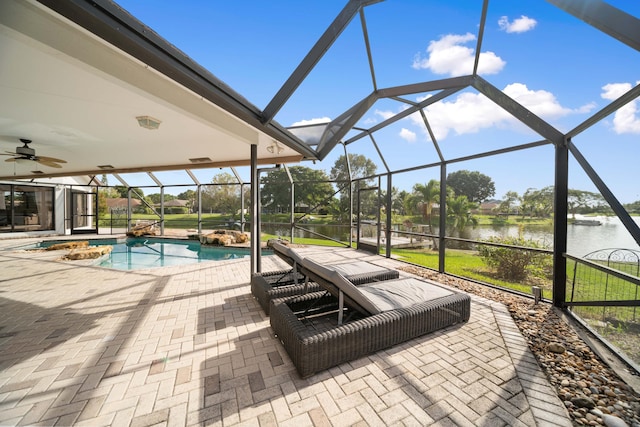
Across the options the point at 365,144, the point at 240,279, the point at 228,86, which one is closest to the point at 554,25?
the point at 228,86

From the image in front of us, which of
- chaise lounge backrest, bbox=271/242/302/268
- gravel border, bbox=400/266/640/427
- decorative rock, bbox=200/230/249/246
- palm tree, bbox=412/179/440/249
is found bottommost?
gravel border, bbox=400/266/640/427

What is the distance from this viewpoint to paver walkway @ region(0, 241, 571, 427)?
1.80 meters

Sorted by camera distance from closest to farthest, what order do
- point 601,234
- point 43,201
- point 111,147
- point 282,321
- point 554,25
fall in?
point 282,321 < point 554,25 < point 601,234 < point 111,147 < point 43,201

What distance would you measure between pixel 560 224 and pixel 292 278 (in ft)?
13.9

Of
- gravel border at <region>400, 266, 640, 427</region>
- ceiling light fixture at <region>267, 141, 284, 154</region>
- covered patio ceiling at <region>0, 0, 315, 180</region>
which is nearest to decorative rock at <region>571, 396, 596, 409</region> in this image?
gravel border at <region>400, 266, 640, 427</region>

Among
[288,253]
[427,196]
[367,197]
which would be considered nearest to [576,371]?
[288,253]

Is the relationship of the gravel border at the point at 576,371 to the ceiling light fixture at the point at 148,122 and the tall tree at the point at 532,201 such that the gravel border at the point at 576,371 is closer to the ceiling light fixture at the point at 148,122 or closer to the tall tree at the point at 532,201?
the ceiling light fixture at the point at 148,122

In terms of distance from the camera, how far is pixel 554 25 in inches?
118

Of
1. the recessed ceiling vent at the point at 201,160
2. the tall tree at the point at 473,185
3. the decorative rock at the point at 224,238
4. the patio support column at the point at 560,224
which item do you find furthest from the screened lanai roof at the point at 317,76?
the tall tree at the point at 473,185

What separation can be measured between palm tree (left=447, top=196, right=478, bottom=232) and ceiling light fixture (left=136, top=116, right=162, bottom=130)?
14859 millimetres

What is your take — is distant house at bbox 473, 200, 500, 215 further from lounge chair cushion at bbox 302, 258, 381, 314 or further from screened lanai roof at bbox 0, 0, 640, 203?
lounge chair cushion at bbox 302, 258, 381, 314

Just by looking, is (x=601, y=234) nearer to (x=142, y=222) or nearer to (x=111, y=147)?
(x=111, y=147)

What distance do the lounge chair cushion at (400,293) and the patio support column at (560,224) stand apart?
1921mm

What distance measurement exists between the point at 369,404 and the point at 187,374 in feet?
5.29
